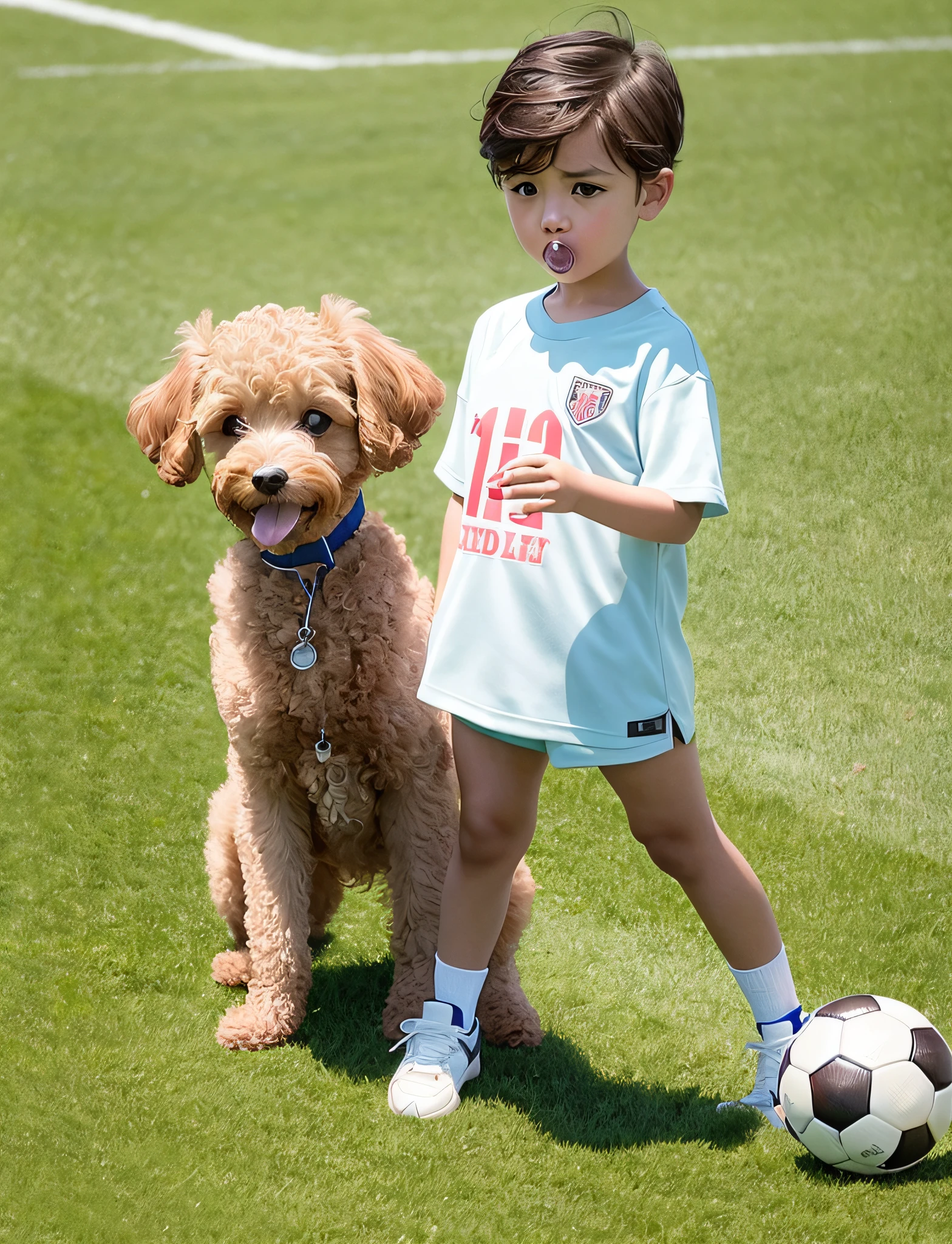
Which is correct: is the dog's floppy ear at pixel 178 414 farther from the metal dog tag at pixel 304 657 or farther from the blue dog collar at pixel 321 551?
the metal dog tag at pixel 304 657

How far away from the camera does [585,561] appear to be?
323cm

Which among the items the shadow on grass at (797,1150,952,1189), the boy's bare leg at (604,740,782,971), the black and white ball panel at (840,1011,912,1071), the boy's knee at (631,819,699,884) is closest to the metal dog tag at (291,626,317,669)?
the boy's bare leg at (604,740,782,971)

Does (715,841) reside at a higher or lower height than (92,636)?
higher

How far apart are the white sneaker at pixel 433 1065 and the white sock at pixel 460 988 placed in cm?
2

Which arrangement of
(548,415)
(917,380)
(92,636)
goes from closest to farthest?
(548,415) < (92,636) < (917,380)

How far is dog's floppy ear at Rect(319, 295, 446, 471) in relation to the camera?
138 inches

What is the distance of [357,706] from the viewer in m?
3.67

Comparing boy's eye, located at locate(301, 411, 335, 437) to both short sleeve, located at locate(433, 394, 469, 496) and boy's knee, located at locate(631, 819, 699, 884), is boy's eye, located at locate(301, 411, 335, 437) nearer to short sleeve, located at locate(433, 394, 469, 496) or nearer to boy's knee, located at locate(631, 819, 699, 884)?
short sleeve, located at locate(433, 394, 469, 496)

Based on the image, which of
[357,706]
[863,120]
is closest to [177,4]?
[863,120]

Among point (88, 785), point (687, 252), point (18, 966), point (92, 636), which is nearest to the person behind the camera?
point (18, 966)

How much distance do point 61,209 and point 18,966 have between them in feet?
25.2

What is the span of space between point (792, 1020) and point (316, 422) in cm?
Result: 195

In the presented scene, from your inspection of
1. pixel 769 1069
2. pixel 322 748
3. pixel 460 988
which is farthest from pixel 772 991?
pixel 322 748

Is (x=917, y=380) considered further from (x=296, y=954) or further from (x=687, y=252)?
(x=296, y=954)
